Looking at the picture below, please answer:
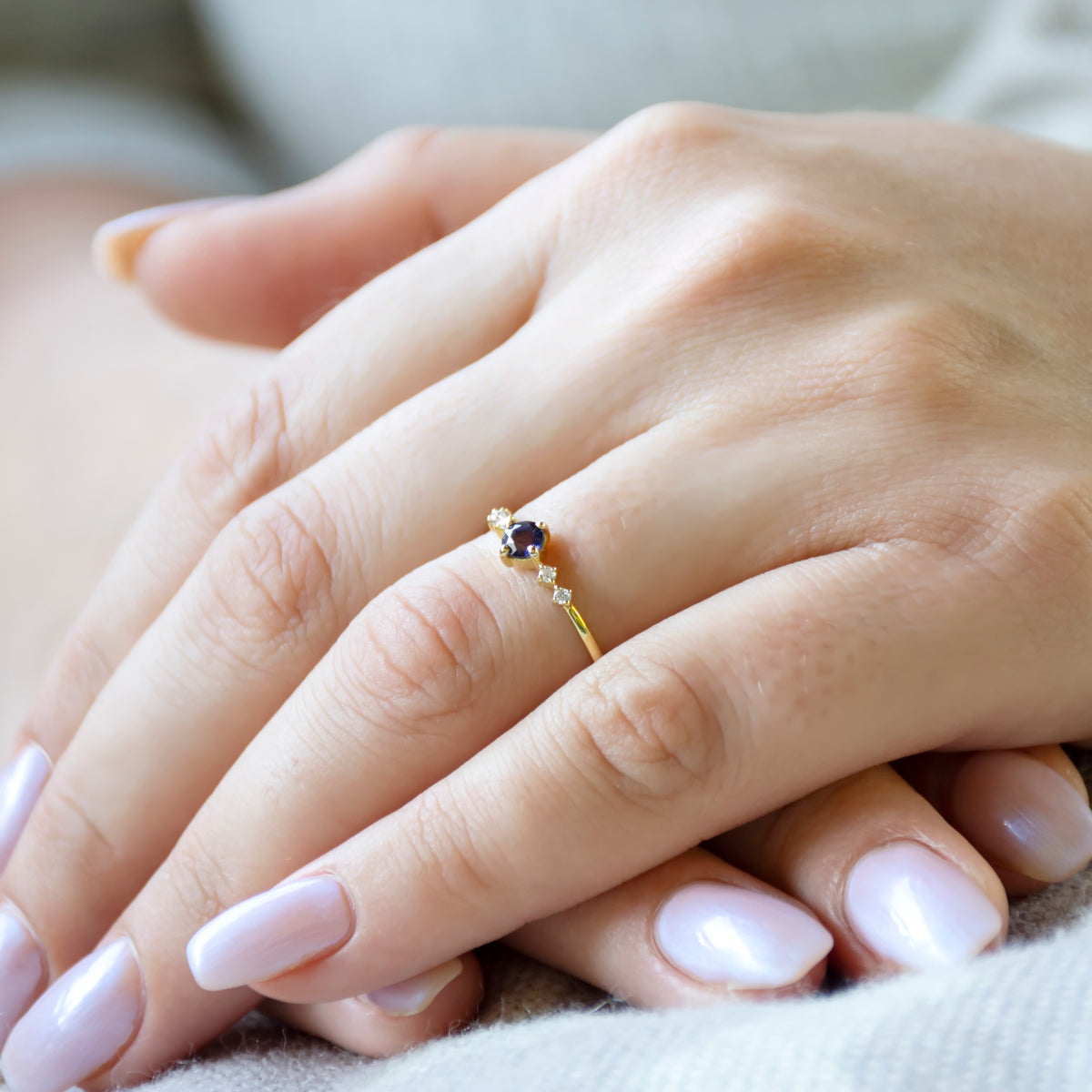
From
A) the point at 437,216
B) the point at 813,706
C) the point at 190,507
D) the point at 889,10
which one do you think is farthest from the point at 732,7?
the point at 813,706

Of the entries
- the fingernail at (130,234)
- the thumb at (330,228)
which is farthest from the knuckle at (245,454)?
the fingernail at (130,234)

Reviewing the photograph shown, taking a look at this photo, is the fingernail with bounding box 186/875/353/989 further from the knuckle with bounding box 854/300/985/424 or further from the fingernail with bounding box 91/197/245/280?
the fingernail with bounding box 91/197/245/280

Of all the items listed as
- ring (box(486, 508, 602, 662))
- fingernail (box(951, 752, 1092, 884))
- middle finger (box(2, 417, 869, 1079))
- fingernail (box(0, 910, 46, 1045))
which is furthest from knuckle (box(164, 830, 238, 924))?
fingernail (box(951, 752, 1092, 884))

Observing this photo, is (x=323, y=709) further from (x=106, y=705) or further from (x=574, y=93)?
(x=574, y=93)

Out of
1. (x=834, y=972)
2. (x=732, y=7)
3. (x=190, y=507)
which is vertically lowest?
(x=834, y=972)

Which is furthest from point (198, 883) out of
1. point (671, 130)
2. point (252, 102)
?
point (252, 102)
